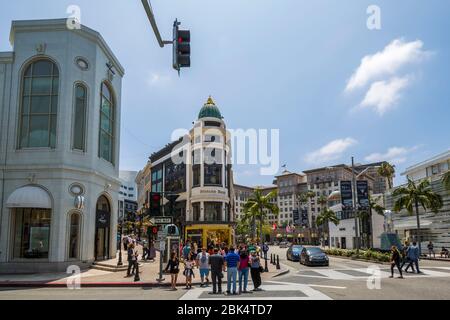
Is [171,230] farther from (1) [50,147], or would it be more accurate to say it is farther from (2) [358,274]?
(2) [358,274]

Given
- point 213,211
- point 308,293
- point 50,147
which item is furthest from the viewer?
point 213,211

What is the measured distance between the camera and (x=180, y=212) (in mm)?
57031

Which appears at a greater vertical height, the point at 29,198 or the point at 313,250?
the point at 29,198

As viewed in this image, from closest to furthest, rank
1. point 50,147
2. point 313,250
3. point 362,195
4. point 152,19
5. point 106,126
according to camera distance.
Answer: point 152,19 < point 50,147 < point 106,126 < point 313,250 < point 362,195

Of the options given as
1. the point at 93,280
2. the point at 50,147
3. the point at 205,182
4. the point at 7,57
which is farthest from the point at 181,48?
the point at 205,182

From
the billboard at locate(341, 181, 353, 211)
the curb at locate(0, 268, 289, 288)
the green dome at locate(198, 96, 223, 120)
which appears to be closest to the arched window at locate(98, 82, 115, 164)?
the curb at locate(0, 268, 289, 288)

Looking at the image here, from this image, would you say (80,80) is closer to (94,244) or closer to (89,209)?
(89,209)

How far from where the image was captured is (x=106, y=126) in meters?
28.3

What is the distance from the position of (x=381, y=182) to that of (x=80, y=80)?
13946 centimetres

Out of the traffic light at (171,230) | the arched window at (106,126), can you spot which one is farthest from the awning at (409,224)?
the arched window at (106,126)

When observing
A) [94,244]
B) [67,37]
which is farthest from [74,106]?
[94,244]

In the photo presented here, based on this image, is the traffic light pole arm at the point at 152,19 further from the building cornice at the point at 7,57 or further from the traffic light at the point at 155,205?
the building cornice at the point at 7,57

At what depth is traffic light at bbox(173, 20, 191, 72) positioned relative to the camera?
386 inches

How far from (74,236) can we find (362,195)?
90.2 feet
